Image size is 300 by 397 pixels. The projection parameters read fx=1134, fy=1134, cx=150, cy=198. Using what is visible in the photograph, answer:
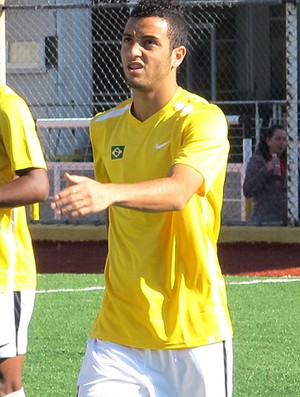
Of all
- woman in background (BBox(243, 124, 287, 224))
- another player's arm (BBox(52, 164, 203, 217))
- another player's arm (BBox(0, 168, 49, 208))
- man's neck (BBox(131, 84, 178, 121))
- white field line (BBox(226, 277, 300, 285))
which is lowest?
white field line (BBox(226, 277, 300, 285))

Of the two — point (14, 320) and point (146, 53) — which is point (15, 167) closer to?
point (14, 320)

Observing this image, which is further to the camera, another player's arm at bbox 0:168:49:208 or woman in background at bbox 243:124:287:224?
woman in background at bbox 243:124:287:224

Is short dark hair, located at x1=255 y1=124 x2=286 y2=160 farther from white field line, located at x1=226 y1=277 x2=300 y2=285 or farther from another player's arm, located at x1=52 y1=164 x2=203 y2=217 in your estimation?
another player's arm, located at x1=52 y1=164 x2=203 y2=217

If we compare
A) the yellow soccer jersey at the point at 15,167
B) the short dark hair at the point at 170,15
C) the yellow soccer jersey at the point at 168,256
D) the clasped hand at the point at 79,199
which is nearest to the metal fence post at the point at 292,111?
the yellow soccer jersey at the point at 15,167

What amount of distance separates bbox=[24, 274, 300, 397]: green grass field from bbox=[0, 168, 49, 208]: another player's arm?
2197mm

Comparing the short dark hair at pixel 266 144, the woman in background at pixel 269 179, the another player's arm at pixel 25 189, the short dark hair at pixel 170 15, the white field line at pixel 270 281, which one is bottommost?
the white field line at pixel 270 281

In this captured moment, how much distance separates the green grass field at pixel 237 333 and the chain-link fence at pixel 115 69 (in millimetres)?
2736

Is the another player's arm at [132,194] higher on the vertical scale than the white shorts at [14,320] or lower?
higher

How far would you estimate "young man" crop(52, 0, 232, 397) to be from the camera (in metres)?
4.14

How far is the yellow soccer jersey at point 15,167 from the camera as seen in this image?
16.4 ft

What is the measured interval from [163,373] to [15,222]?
1.32 meters

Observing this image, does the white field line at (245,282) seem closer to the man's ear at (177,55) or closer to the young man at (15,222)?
the young man at (15,222)

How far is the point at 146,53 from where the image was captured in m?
4.16

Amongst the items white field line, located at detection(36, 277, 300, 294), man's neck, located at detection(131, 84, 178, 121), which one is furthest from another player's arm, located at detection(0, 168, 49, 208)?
white field line, located at detection(36, 277, 300, 294)
